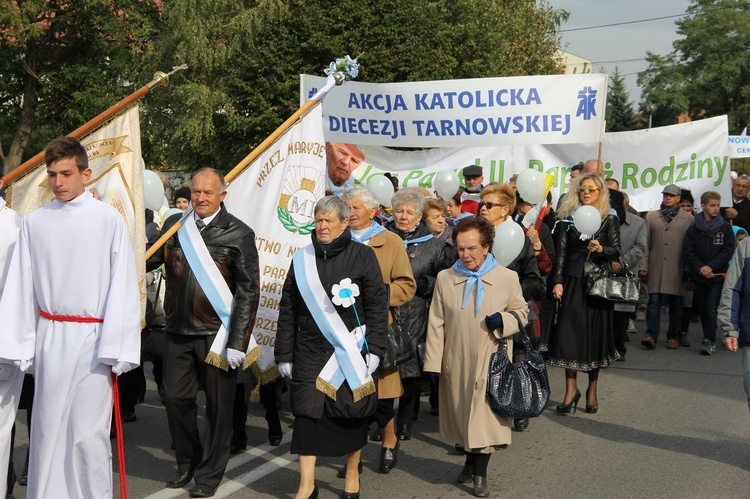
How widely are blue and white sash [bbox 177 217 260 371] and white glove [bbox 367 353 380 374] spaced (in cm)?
89

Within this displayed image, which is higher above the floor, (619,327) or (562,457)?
(619,327)

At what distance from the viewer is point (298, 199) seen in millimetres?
7453

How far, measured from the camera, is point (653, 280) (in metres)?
12.5

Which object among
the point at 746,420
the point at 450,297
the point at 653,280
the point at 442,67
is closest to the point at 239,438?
the point at 450,297

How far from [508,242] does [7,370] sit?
3664 mm

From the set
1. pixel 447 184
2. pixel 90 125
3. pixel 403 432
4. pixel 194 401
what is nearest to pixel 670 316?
pixel 447 184

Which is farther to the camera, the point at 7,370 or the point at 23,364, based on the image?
the point at 7,370

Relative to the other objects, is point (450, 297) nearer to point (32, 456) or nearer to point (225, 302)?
point (225, 302)

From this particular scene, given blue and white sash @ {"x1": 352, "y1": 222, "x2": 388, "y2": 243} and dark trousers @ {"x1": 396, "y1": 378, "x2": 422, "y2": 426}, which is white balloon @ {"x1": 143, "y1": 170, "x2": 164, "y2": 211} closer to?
blue and white sash @ {"x1": 352, "y1": 222, "x2": 388, "y2": 243}

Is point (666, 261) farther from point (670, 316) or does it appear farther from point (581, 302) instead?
point (581, 302)

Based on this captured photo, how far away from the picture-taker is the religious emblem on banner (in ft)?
24.3


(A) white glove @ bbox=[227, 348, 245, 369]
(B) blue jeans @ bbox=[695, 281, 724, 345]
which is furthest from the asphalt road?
(B) blue jeans @ bbox=[695, 281, 724, 345]

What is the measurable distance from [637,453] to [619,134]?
6.96 m

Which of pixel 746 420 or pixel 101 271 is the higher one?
pixel 101 271
